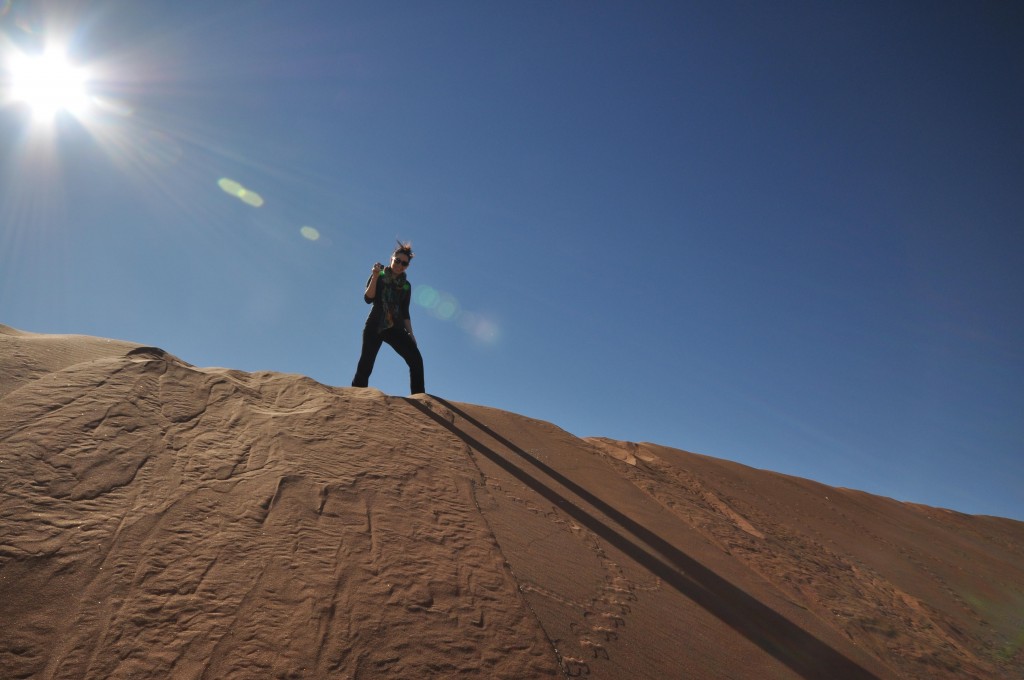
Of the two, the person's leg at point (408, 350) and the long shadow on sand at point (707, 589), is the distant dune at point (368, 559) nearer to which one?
the long shadow on sand at point (707, 589)

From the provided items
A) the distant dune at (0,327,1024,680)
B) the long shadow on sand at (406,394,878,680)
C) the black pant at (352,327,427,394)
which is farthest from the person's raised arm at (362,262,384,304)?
the long shadow on sand at (406,394,878,680)

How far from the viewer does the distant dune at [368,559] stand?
1.62m

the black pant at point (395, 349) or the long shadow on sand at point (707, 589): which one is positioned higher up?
the black pant at point (395, 349)

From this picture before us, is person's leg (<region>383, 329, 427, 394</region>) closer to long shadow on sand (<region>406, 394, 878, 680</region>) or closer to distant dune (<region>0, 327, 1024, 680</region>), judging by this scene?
distant dune (<region>0, 327, 1024, 680</region>)

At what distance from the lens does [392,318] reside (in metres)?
4.99

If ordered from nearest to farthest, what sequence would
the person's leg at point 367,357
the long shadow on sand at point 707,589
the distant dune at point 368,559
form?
the distant dune at point 368,559, the long shadow on sand at point 707,589, the person's leg at point 367,357

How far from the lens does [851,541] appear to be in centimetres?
453

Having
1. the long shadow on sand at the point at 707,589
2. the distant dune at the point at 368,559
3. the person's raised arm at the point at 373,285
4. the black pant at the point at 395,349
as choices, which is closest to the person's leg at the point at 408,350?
the black pant at the point at 395,349

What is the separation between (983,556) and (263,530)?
25.3 ft

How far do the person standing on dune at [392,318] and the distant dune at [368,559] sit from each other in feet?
3.35

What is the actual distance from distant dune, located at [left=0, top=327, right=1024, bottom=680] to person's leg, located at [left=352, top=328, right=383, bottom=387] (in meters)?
0.93

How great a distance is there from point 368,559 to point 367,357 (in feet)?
9.92

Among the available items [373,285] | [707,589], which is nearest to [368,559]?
[707,589]

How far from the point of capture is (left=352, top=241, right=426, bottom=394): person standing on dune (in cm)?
493
